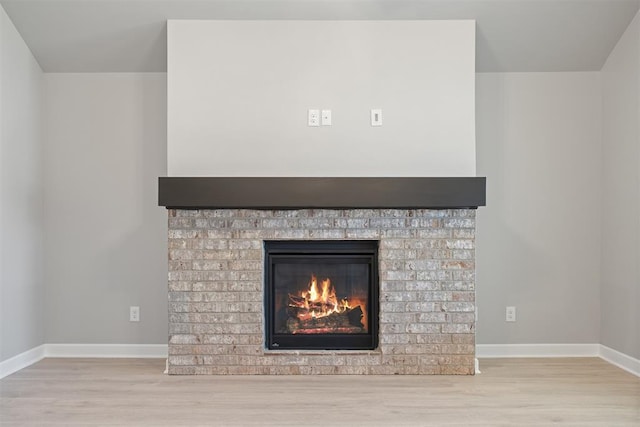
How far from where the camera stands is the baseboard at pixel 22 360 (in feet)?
10.7

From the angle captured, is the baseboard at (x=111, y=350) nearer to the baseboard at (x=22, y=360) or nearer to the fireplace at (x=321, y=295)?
the baseboard at (x=22, y=360)

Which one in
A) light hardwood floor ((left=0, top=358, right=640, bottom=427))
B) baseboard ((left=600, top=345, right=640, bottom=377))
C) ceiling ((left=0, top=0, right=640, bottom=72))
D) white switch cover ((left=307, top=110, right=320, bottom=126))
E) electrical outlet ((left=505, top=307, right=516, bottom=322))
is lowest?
light hardwood floor ((left=0, top=358, right=640, bottom=427))

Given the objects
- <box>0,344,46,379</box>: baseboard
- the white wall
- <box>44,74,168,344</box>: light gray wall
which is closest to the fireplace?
the white wall

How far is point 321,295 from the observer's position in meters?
3.42

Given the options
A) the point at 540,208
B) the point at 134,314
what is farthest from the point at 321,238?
the point at 540,208

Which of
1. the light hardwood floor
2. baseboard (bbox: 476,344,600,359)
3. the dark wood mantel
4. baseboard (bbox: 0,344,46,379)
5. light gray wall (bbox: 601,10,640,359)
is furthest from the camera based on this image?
baseboard (bbox: 476,344,600,359)

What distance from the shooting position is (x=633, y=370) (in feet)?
10.9

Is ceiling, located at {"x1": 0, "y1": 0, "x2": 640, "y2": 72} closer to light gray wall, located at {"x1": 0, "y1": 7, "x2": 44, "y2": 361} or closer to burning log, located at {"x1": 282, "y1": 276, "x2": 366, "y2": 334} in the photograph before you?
light gray wall, located at {"x1": 0, "y1": 7, "x2": 44, "y2": 361}

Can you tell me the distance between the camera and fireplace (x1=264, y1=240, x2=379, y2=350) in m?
3.34

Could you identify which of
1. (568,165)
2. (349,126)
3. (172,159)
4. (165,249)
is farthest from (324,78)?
(568,165)

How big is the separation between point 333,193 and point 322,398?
3.72ft

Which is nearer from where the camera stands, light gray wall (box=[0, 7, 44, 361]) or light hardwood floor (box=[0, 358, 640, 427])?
light hardwood floor (box=[0, 358, 640, 427])

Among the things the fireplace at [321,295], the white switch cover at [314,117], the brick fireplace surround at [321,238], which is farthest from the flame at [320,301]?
the white switch cover at [314,117]

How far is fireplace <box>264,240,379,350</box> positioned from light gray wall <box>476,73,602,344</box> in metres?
0.90
